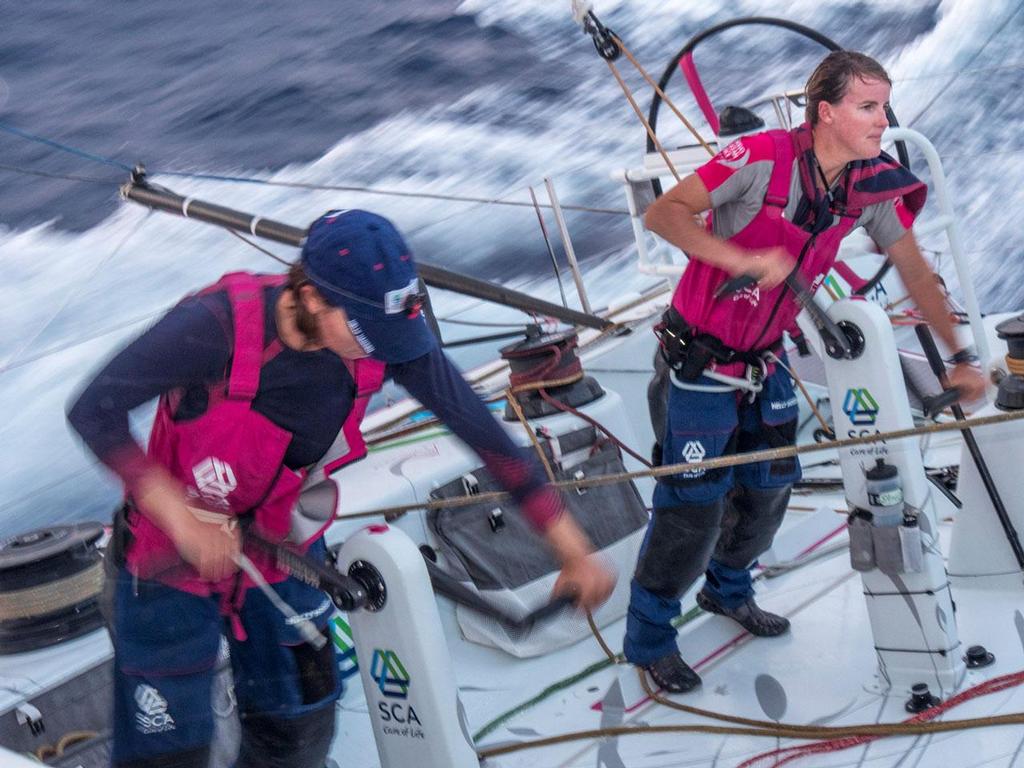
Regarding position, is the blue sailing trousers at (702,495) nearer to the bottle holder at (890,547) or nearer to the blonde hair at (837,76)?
the bottle holder at (890,547)

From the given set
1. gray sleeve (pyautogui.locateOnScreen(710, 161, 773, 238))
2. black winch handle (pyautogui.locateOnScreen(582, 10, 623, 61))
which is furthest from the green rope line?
black winch handle (pyautogui.locateOnScreen(582, 10, 623, 61))

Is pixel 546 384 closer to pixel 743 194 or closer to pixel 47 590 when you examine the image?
pixel 743 194

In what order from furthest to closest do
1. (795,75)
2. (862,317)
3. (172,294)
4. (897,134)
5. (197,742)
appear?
(795,75) < (172,294) < (897,134) < (862,317) < (197,742)

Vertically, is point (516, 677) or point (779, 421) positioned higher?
point (779, 421)

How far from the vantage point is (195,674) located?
5.61ft

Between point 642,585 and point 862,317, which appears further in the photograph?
point 642,585

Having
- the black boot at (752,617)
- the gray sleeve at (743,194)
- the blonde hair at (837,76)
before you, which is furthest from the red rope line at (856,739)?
the blonde hair at (837,76)

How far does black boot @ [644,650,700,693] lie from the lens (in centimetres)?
244

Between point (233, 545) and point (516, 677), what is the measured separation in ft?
3.85

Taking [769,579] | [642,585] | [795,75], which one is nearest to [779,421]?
[642,585]

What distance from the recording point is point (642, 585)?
2451 mm

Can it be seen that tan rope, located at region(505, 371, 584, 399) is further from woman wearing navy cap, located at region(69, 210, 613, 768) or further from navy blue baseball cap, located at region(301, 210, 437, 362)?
navy blue baseball cap, located at region(301, 210, 437, 362)

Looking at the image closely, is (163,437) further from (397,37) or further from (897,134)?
(397,37)

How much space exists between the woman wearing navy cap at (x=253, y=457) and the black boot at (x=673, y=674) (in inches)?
30.9
